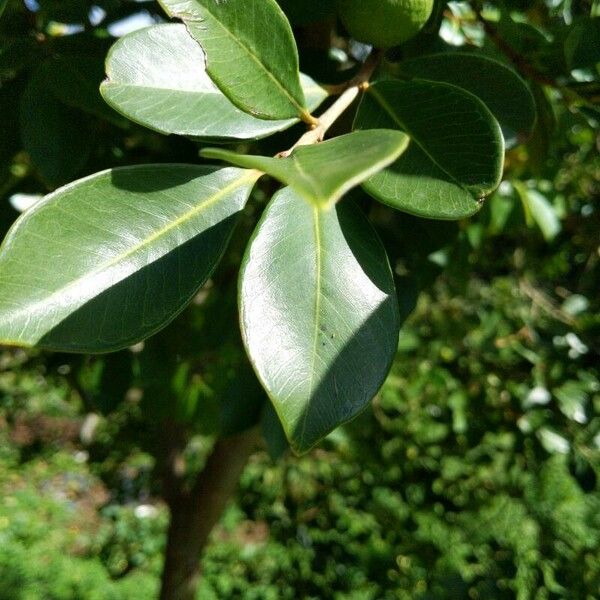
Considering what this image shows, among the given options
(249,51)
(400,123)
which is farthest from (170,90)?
(400,123)

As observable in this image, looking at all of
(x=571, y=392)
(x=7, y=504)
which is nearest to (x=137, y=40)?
(x=571, y=392)

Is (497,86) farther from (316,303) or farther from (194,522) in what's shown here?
(194,522)

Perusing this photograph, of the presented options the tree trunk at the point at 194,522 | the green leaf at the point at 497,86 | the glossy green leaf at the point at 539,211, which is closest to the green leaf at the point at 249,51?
the green leaf at the point at 497,86

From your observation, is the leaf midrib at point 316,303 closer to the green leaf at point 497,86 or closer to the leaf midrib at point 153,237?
the leaf midrib at point 153,237

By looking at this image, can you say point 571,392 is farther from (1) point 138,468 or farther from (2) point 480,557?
(1) point 138,468

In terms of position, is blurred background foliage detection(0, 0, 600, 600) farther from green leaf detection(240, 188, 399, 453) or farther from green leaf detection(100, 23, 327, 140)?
green leaf detection(240, 188, 399, 453)

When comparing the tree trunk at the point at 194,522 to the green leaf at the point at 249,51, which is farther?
the tree trunk at the point at 194,522

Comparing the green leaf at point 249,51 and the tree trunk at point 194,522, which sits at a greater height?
the green leaf at point 249,51
